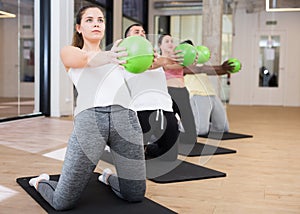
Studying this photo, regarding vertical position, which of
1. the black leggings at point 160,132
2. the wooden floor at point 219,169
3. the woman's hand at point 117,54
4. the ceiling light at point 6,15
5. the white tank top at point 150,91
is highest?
the ceiling light at point 6,15

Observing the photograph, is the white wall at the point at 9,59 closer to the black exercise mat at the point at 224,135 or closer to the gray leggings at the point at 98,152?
the black exercise mat at the point at 224,135

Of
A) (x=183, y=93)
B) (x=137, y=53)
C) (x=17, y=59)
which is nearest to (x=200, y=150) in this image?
(x=183, y=93)

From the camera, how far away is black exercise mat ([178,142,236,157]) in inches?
167

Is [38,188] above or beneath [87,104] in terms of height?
beneath

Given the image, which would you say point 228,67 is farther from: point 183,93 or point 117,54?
point 117,54

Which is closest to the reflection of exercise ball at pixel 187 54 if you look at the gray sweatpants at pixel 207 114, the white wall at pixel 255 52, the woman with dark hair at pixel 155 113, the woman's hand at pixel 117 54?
the woman with dark hair at pixel 155 113

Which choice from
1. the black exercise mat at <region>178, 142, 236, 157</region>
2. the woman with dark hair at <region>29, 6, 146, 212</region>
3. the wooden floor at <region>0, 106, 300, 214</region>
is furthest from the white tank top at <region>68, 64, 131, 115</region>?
the black exercise mat at <region>178, 142, 236, 157</region>

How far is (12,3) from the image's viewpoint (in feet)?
23.0

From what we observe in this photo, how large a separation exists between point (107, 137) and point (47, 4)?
5433 millimetres

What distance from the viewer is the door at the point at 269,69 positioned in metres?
11.7

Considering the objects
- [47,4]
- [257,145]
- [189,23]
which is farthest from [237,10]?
[257,145]

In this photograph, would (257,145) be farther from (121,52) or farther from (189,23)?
(189,23)

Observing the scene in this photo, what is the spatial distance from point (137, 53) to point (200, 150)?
258 centimetres

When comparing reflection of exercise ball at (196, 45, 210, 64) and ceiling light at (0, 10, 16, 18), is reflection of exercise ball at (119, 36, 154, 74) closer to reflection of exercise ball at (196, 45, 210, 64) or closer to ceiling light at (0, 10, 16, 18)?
reflection of exercise ball at (196, 45, 210, 64)
